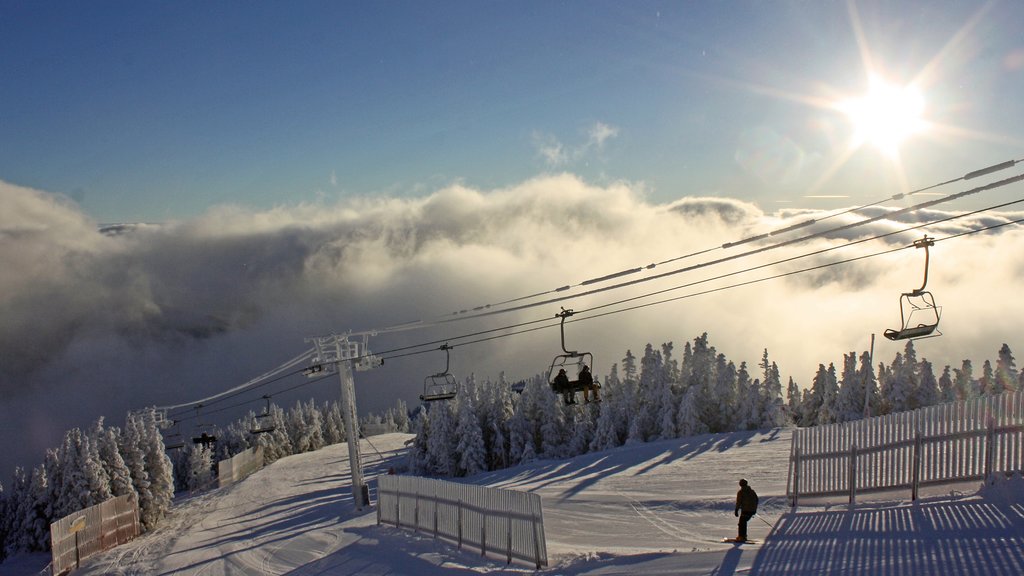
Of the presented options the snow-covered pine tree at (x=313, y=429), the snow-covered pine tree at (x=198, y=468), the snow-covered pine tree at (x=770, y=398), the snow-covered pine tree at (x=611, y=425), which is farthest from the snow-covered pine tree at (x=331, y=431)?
the snow-covered pine tree at (x=770, y=398)

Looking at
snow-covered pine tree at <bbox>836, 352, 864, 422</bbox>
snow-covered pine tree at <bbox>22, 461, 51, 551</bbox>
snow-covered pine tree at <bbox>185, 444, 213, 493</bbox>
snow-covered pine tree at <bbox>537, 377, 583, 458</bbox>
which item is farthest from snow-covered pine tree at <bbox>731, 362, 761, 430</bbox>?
snow-covered pine tree at <bbox>185, 444, 213, 493</bbox>

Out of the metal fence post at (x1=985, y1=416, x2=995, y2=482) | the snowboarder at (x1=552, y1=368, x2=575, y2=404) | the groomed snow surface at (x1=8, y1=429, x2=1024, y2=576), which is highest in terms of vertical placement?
the snowboarder at (x1=552, y1=368, x2=575, y2=404)

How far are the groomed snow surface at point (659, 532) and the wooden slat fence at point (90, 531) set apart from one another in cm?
77

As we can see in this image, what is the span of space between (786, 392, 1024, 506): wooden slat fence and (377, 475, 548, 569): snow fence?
787 centimetres

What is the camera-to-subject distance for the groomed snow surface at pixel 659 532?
1356cm

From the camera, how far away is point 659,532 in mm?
20500

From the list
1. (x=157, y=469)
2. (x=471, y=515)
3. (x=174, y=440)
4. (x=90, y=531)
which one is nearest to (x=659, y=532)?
(x=471, y=515)

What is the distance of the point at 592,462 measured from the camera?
1721 inches

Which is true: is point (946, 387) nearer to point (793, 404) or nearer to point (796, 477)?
point (793, 404)

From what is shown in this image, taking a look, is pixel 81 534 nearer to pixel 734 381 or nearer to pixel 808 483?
pixel 808 483

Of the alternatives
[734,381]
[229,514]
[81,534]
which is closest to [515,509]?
[81,534]

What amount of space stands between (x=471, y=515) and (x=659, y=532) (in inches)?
216

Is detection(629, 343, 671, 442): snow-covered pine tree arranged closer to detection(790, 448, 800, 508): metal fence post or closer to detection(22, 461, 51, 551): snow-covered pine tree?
detection(790, 448, 800, 508): metal fence post

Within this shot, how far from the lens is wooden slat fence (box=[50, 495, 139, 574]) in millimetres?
29922
